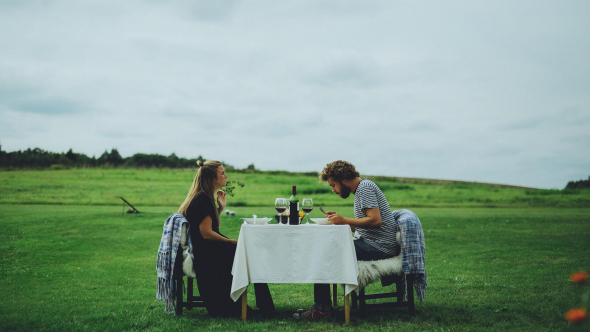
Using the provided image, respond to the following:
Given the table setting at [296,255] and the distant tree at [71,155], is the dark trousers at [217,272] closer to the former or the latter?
the table setting at [296,255]

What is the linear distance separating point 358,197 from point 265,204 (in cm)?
2607

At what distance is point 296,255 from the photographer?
17.6 feet

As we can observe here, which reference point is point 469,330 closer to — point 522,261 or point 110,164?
point 522,261

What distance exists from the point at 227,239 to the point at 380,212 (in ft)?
6.47

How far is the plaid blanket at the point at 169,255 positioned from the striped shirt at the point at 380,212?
2.21 metres

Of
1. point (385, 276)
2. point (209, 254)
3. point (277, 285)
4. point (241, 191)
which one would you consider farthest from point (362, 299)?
point (241, 191)

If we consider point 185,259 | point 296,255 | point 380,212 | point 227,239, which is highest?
point 380,212

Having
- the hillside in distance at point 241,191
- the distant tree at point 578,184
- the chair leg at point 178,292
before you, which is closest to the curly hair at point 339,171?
the chair leg at point 178,292

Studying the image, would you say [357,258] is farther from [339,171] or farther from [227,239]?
[227,239]

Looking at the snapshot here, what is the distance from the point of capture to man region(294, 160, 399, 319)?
216 inches

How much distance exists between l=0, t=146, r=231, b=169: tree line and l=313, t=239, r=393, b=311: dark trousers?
38404 millimetres

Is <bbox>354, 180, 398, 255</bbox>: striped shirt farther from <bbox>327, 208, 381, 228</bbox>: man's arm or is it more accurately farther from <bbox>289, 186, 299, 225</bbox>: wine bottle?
<bbox>289, 186, 299, 225</bbox>: wine bottle

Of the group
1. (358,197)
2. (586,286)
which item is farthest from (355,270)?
(586,286)

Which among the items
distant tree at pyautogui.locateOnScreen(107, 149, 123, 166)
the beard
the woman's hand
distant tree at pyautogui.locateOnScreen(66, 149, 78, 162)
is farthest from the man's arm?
distant tree at pyautogui.locateOnScreen(107, 149, 123, 166)
